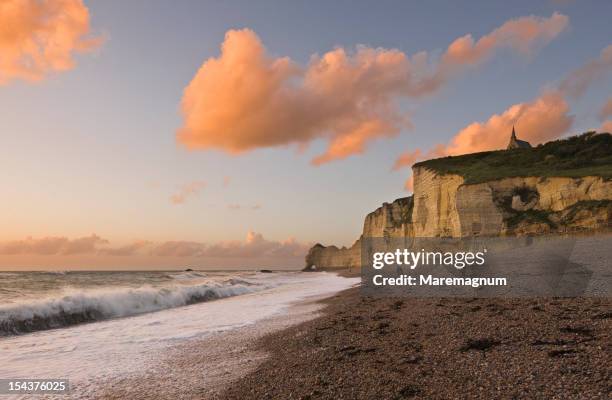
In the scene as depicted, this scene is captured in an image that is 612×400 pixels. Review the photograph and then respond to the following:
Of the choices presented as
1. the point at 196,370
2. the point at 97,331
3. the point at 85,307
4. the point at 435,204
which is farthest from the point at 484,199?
the point at 196,370

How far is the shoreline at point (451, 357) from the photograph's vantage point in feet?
20.7

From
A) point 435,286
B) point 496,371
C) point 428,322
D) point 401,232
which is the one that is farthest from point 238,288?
point 401,232

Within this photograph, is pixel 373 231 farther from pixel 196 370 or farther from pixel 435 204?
pixel 196 370

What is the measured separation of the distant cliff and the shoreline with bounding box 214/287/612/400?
2251cm

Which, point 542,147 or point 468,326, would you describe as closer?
point 468,326

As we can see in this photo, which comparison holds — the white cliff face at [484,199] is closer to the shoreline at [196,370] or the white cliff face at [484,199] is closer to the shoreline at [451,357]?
the shoreline at [451,357]

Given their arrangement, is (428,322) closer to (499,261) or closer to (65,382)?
(65,382)

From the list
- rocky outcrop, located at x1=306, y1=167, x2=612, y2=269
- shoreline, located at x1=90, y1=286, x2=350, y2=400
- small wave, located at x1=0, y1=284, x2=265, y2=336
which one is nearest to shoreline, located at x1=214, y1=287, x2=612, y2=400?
shoreline, located at x1=90, y1=286, x2=350, y2=400

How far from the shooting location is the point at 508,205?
4466 centimetres

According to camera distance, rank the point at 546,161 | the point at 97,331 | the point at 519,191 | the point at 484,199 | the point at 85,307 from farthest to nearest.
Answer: the point at 546,161, the point at 484,199, the point at 519,191, the point at 85,307, the point at 97,331

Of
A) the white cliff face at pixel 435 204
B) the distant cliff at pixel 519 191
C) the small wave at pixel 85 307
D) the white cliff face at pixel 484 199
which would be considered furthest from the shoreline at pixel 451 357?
the white cliff face at pixel 435 204

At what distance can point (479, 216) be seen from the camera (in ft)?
151

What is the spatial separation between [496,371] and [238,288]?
3378 centimetres

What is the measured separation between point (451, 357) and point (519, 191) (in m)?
42.8
